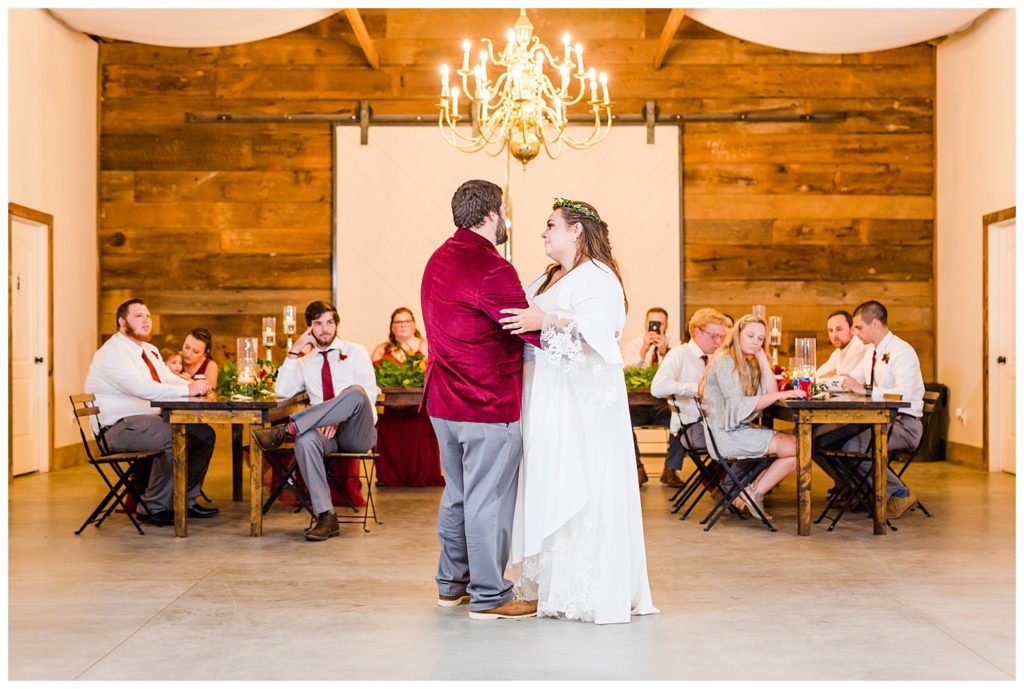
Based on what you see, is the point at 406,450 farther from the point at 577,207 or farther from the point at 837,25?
the point at 837,25

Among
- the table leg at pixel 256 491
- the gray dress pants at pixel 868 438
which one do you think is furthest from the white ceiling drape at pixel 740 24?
the table leg at pixel 256 491

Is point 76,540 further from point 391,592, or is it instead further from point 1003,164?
point 1003,164

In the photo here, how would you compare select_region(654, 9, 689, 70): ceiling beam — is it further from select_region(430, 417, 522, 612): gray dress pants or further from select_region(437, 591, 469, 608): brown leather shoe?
select_region(437, 591, 469, 608): brown leather shoe

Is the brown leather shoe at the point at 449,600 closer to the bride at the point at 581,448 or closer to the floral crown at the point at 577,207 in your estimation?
the bride at the point at 581,448

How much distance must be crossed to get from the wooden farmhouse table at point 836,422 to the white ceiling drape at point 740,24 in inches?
141

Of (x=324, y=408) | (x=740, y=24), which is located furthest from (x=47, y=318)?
(x=740, y=24)

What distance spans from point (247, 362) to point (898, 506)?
404cm

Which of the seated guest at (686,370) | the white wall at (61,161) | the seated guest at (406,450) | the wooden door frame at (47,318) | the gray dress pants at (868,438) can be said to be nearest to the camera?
the gray dress pants at (868,438)

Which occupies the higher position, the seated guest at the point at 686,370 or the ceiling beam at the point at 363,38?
the ceiling beam at the point at 363,38

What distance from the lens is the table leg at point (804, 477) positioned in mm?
6195

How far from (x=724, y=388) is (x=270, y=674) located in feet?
11.8

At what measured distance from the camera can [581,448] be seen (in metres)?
4.29

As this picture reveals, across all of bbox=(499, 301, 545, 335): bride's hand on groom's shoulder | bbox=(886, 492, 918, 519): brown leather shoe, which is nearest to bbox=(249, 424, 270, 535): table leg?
bbox=(499, 301, 545, 335): bride's hand on groom's shoulder

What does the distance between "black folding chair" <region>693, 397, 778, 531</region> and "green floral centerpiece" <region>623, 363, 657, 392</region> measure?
149 centimetres
